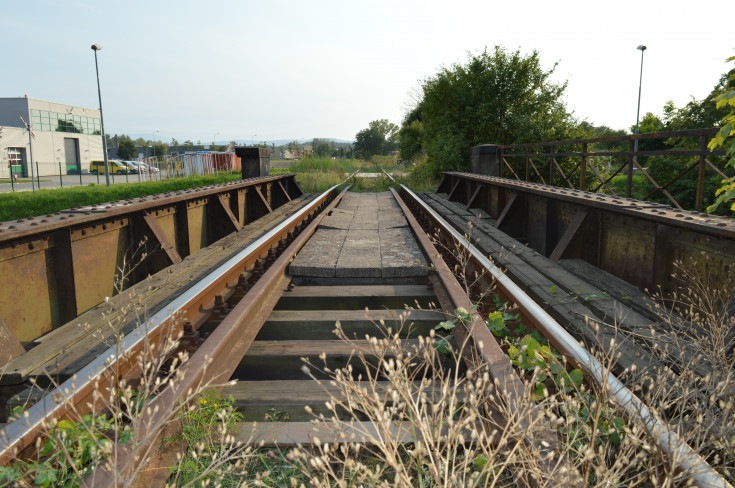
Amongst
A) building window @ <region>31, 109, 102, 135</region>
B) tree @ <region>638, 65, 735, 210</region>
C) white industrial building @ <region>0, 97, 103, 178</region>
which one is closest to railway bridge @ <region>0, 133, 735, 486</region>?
tree @ <region>638, 65, 735, 210</region>

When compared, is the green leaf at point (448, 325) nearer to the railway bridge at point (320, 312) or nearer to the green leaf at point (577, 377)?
the railway bridge at point (320, 312)

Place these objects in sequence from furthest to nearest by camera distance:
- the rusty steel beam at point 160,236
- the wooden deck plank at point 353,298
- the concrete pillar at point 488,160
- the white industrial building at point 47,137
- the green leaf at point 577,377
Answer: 1. the white industrial building at point 47,137
2. the concrete pillar at point 488,160
3. the rusty steel beam at point 160,236
4. the wooden deck plank at point 353,298
5. the green leaf at point 577,377

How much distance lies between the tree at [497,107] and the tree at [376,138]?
90.4m

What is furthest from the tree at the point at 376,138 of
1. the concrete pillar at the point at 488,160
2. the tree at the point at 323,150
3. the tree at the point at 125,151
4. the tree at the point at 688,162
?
the concrete pillar at the point at 488,160

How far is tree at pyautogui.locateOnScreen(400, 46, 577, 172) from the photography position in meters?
20.1

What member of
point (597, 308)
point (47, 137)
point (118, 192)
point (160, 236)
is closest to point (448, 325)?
point (597, 308)

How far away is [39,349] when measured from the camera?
3.14 meters

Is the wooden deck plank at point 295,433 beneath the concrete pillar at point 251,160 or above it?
beneath

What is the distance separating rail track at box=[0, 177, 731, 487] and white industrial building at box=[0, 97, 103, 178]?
5970cm

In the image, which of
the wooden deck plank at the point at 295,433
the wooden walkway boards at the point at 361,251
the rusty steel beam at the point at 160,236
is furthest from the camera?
the wooden walkway boards at the point at 361,251

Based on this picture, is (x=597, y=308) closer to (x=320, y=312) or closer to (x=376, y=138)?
(x=320, y=312)

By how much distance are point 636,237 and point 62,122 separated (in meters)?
84.1

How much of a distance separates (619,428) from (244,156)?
10577 mm

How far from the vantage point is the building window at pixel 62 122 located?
6805cm
